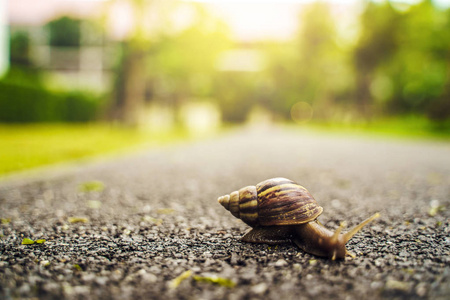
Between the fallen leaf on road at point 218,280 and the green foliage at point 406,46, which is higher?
the green foliage at point 406,46

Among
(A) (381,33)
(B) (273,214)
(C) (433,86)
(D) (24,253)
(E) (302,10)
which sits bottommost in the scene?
(D) (24,253)

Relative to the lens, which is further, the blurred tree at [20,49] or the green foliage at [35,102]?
the blurred tree at [20,49]

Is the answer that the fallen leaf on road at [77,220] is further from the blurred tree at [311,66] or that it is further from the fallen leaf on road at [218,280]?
the blurred tree at [311,66]

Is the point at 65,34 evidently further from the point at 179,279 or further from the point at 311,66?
the point at 179,279

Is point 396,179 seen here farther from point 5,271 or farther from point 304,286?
point 5,271

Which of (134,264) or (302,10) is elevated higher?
(302,10)

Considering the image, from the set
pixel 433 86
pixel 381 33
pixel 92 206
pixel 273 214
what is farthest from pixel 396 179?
pixel 433 86

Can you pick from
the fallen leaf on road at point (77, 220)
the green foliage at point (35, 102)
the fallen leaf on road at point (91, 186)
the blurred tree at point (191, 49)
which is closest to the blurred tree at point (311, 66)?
the blurred tree at point (191, 49)
